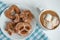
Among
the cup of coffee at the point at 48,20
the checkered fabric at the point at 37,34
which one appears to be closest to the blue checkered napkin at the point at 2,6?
the checkered fabric at the point at 37,34

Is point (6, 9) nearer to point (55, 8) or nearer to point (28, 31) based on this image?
point (28, 31)

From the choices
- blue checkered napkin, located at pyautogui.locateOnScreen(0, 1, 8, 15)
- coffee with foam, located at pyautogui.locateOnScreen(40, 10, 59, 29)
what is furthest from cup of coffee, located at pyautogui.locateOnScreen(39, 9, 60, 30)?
blue checkered napkin, located at pyautogui.locateOnScreen(0, 1, 8, 15)

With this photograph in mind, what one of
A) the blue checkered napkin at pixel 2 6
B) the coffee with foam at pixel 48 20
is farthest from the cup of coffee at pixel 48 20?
the blue checkered napkin at pixel 2 6

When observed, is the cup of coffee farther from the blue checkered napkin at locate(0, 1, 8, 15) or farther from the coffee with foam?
the blue checkered napkin at locate(0, 1, 8, 15)

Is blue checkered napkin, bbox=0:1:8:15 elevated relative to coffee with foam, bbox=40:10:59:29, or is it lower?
elevated

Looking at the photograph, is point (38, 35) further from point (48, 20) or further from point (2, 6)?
point (2, 6)

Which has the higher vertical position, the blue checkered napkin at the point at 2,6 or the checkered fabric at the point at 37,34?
the blue checkered napkin at the point at 2,6

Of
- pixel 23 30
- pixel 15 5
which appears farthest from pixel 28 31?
pixel 15 5

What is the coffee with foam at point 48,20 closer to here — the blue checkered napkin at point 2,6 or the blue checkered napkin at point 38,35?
the blue checkered napkin at point 38,35
